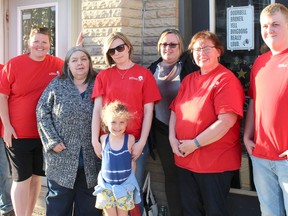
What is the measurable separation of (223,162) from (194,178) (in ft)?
0.87

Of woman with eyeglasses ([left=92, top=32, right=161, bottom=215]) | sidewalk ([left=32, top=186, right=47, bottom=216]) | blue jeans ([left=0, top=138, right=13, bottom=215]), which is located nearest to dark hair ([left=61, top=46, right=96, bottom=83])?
Answer: woman with eyeglasses ([left=92, top=32, right=161, bottom=215])

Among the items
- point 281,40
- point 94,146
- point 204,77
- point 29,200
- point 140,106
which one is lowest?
point 29,200

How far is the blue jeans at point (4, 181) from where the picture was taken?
14.6ft

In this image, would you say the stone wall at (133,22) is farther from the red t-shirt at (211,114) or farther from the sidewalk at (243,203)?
the sidewalk at (243,203)

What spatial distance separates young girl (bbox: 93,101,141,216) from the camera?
3.17 m

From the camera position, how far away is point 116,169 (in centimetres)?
320

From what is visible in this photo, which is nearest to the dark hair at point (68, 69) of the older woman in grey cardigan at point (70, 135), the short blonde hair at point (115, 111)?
the older woman in grey cardigan at point (70, 135)

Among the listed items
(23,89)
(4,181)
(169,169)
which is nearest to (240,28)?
(169,169)

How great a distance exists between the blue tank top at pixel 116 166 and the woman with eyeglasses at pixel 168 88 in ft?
1.62

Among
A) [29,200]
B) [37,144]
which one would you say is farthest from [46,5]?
[29,200]

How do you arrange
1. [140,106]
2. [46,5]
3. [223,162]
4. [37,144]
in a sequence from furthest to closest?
1. [46,5]
2. [37,144]
3. [140,106]
4. [223,162]

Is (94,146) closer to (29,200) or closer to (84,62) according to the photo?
(84,62)

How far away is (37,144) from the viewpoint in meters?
3.94

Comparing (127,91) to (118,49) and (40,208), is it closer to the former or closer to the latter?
(118,49)
